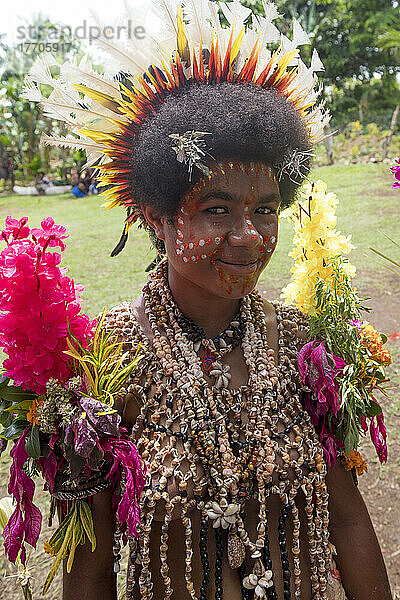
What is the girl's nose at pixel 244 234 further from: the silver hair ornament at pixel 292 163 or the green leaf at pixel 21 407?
the green leaf at pixel 21 407

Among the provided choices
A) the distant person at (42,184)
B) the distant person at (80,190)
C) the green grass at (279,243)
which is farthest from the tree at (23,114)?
the green grass at (279,243)

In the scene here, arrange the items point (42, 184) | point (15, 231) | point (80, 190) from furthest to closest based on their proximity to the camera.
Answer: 1. point (42, 184)
2. point (80, 190)
3. point (15, 231)

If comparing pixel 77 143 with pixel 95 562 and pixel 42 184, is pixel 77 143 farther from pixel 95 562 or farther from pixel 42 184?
pixel 42 184

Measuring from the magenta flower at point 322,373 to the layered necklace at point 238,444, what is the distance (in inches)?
2.9

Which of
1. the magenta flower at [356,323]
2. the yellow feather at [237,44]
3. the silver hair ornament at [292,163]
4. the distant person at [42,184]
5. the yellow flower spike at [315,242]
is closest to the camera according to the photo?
the yellow feather at [237,44]

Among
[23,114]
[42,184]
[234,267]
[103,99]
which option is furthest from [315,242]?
[23,114]

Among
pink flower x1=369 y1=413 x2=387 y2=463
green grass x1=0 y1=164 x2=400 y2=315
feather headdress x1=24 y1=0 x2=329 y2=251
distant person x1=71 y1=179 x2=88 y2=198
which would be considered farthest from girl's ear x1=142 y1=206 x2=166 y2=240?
distant person x1=71 y1=179 x2=88 y2=198

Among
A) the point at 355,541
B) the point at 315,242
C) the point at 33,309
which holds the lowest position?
the point at 355,541

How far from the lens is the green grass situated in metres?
6.64

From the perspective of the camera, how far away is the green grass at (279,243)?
21.8 ft

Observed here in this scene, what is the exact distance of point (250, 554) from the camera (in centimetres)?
149

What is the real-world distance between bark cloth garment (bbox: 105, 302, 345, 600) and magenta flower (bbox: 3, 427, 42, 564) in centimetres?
29

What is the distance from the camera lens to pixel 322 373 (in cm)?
146

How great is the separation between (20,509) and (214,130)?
3.56 ft
